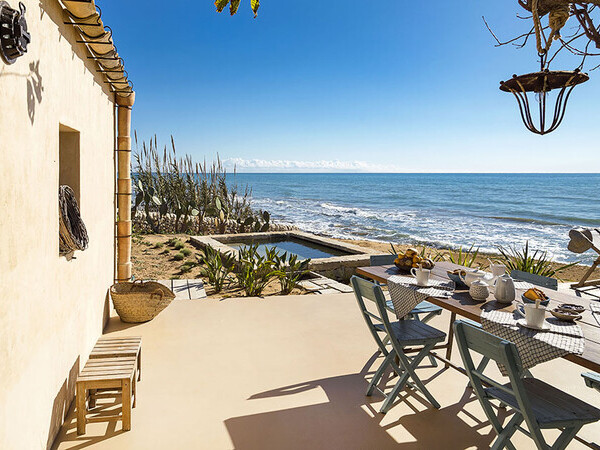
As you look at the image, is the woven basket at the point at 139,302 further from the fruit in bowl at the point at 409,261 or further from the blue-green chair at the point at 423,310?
the fruit in bowl at the point at 409,261

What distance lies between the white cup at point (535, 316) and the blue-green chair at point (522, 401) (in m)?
0.28

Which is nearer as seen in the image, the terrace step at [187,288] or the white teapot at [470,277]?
the white teapot at [470,277]

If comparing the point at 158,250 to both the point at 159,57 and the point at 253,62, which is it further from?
the point at 253,62

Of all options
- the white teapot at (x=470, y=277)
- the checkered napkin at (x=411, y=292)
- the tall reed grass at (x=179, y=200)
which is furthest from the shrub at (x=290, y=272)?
the tall reed grass at (x=179, y=200)

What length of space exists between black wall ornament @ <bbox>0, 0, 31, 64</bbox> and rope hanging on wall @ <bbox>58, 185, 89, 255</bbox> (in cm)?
103

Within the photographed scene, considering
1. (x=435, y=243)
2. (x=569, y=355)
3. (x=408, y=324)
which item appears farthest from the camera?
(x=435, y=243)

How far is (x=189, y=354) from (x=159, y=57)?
40.1 ft

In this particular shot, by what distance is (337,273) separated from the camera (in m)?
6.46

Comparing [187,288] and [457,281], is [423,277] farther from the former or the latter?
[187,288]

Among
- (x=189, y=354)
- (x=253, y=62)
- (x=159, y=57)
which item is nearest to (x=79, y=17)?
(x=189, y=354)

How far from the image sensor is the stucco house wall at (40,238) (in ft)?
5.15

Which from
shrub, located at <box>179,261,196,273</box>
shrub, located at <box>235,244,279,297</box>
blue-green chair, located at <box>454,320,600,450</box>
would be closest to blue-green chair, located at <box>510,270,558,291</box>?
blue-green chair, located at <box>454,320,600,450</box>

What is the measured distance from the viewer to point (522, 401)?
70.7 inches

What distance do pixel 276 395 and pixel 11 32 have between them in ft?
7.87
